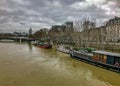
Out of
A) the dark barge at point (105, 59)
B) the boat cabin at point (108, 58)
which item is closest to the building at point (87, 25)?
the dark barge at point (105, 59)

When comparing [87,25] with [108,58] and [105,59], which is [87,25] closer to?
[105,59]

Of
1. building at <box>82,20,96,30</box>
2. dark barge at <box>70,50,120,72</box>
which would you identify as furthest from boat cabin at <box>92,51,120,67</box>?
building at <box>82,20,96,30</box>

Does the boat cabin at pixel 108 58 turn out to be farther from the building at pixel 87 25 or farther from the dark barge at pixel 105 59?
the building at pixel 87 25

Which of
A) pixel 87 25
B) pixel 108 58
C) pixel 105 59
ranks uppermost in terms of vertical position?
pixel 87 25

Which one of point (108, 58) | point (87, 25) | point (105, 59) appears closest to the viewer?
point (108, 58)

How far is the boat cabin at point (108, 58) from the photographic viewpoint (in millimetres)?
24188

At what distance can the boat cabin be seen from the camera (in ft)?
79.4

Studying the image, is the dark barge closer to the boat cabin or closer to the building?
the boat cabin

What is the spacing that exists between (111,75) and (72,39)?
54046mm

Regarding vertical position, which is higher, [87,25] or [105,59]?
[87,25]

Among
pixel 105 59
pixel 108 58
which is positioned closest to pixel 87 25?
pixel 105 59

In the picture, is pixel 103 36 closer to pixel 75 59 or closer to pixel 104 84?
pixel 75 59

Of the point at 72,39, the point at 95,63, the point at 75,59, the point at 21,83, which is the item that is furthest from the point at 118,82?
the point at 72,39

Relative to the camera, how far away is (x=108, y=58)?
25.9 metres
